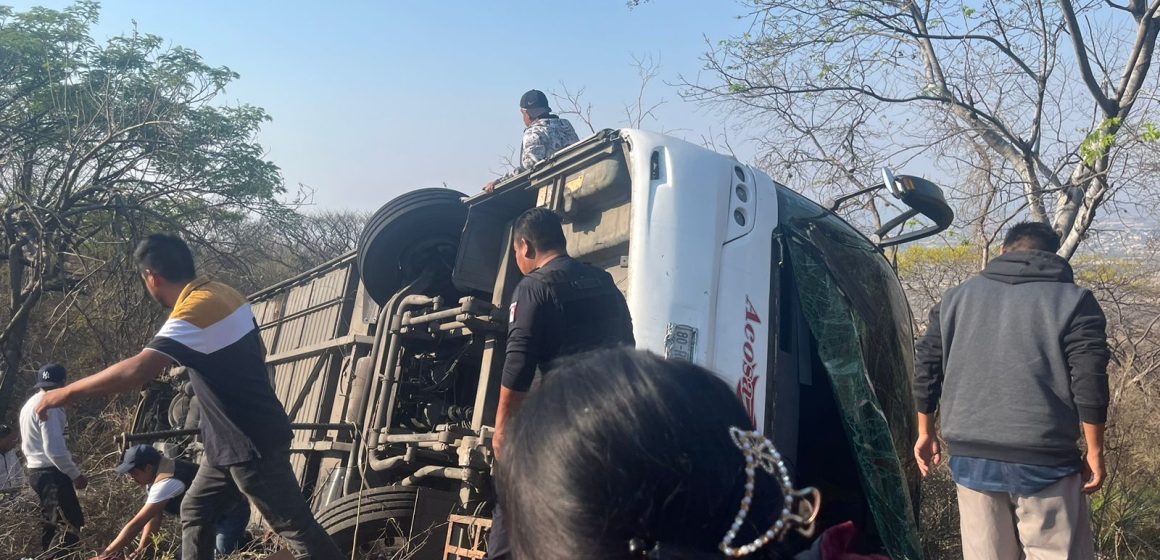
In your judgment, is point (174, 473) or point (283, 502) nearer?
point (283, 502)

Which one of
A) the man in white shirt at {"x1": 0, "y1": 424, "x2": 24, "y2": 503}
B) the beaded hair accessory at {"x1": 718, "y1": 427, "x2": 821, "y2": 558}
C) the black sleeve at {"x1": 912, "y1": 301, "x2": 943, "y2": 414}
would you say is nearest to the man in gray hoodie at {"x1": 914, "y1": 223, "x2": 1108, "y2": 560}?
the black sleeve at {"x1": 912, "y1": 301, "x2": 943, "y2": 414}

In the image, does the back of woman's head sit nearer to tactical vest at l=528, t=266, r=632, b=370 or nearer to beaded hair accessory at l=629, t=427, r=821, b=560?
beaded hair accessory at l=629, t=427, r=821, b=560

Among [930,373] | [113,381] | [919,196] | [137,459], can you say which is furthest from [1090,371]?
[137,459]

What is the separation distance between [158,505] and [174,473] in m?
0.23

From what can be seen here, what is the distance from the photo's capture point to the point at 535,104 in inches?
226

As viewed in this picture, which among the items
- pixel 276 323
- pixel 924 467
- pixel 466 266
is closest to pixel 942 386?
pixel 924 467

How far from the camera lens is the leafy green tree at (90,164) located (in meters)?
8.98

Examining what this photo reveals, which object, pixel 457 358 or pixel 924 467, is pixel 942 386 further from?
pixel 457 358

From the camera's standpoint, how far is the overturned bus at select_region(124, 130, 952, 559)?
3457 mm

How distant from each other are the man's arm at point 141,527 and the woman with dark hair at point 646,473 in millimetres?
4430

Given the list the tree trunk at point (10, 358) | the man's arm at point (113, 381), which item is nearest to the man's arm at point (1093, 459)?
the man's arm at point (113, 381)

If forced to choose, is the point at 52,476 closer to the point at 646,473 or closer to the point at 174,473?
the point at 174,473

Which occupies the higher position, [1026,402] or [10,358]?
[10,358]

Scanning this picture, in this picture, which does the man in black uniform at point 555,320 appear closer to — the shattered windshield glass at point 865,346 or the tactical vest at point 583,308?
the tactical vest at point 583,308
